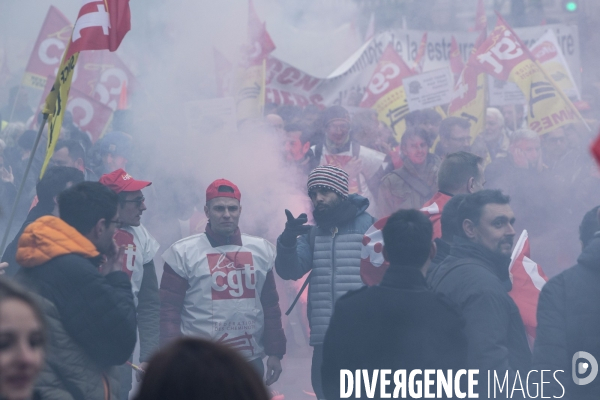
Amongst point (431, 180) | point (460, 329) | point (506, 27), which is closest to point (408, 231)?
point (460, 329)

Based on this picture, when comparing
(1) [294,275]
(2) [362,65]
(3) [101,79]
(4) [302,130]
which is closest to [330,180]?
(1) [294,275]

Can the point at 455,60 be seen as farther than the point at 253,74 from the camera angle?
Yes

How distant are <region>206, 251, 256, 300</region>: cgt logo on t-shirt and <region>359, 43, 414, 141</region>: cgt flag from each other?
4902mm

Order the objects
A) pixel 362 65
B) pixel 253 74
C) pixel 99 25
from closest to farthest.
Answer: pixel 99 25 → pixel 253 74 → pixel 362 65

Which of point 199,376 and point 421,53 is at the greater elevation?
point 421,53

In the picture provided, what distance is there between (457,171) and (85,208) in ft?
7.69

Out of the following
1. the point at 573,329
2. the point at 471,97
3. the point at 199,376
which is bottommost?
the point at 199,376

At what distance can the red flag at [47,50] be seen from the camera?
380 inches

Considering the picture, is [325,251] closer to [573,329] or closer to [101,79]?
[573,329]

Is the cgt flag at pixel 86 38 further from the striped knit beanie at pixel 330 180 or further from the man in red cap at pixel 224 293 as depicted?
the striped knit beanie at pixel 330 180

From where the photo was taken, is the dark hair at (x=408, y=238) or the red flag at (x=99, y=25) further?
the red flag at (x=99, y=25)

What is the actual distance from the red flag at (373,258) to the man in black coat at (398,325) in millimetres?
905

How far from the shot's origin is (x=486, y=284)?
11.4ft

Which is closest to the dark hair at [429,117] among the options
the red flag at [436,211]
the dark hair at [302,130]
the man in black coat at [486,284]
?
the dark hair at [302,130]
